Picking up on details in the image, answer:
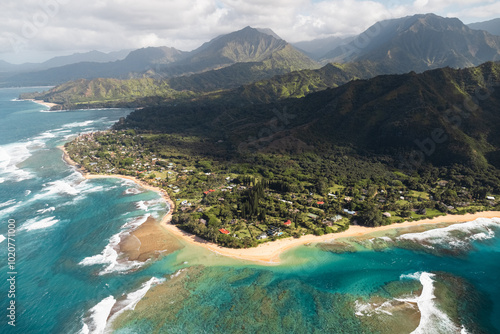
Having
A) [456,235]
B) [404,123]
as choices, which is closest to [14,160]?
[456,235]

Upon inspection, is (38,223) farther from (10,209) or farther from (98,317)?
(98,317)

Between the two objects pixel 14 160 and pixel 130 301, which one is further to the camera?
pixel 14 160

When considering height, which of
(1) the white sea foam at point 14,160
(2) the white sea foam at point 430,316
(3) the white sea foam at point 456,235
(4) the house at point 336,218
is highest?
(1) the white sea foam at point 14,160

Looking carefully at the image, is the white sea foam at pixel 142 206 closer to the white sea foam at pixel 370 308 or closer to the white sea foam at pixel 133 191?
the white sea foam at pixel 133 191

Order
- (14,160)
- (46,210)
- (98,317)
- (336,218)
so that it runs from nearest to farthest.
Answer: (98,317) → (336,218) → (46,210) → (14,160)

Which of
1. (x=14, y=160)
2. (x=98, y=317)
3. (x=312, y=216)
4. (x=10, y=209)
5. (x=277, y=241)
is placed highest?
(x=14, y=160)

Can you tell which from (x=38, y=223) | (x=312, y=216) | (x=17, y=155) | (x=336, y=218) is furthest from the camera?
(x=17, y=155)

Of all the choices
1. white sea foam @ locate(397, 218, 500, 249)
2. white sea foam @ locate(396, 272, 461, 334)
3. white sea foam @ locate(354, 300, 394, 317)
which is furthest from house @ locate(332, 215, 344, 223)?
white sea foam @ locate(354, 300, 394, 317)

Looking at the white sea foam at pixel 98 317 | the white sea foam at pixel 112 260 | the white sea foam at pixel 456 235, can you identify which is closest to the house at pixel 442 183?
the white sea foam at pixel 456 235
